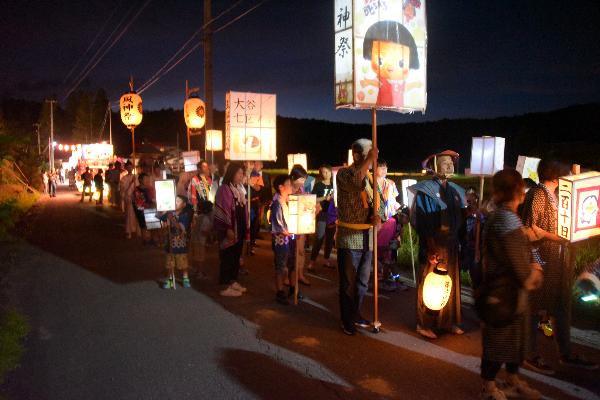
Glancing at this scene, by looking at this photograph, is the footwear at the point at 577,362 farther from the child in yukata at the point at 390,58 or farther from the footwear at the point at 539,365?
the child in yukata at the point at 390,58

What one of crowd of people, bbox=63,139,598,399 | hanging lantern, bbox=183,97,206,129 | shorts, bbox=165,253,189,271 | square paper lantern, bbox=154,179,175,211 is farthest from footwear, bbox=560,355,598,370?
hanging lantern, bbox=183,97,206,129

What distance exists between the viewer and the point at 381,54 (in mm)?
5836

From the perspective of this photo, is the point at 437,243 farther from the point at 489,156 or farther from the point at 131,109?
→ the point at 131,109

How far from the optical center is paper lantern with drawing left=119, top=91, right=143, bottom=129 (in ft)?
59.6

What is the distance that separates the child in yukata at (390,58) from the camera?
5.82 meters

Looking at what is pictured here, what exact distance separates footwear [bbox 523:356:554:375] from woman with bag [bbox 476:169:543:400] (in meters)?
0.94

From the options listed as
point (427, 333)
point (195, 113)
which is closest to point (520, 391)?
point (427, 333)

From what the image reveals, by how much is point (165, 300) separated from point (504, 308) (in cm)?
530

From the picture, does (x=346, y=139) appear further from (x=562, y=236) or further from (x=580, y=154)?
(x=562, y=236)

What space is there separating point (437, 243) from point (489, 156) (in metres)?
3.21

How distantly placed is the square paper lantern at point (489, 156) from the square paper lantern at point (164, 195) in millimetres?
5126

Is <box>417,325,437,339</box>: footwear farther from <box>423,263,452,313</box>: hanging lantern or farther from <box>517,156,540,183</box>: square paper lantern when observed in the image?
<box>517,156,540,183</box>: square paper lantern

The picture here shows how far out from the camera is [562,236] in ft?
15.3

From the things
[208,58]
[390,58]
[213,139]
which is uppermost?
[208,58]
